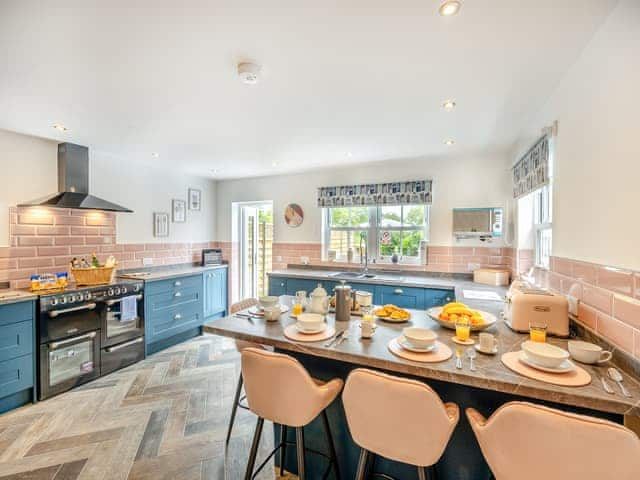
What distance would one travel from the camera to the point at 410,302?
3.32 metres

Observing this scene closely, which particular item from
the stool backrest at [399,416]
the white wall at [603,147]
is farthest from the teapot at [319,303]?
the white wall at [603,147]

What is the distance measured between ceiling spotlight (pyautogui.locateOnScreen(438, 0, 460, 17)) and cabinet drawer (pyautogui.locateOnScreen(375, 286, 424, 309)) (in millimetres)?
2617

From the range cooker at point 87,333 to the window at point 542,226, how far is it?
4.10 metres

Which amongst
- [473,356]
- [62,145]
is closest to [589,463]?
[473,356]

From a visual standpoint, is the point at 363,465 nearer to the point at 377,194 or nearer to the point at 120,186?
the point at 377,194

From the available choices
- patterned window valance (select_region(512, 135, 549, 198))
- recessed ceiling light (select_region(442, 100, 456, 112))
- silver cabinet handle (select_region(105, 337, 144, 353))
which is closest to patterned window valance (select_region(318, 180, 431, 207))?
patterned window valance (select_region(512, 135, 549, 198))

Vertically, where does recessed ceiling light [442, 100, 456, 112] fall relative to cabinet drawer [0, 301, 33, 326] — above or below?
above

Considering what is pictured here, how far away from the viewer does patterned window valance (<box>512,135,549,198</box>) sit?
206cm

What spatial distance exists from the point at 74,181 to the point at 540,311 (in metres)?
4.31

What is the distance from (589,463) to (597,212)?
1.13 metres

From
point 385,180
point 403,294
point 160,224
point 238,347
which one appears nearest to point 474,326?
point 238,347

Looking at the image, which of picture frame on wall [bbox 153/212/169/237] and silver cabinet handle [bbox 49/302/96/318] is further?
picture frame on wall [bbox 153/212/169/237]

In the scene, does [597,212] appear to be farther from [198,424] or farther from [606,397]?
[198,424]

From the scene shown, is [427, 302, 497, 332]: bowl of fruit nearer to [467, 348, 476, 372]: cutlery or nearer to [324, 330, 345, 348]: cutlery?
[467, 348, 476, 372]: cutlery
